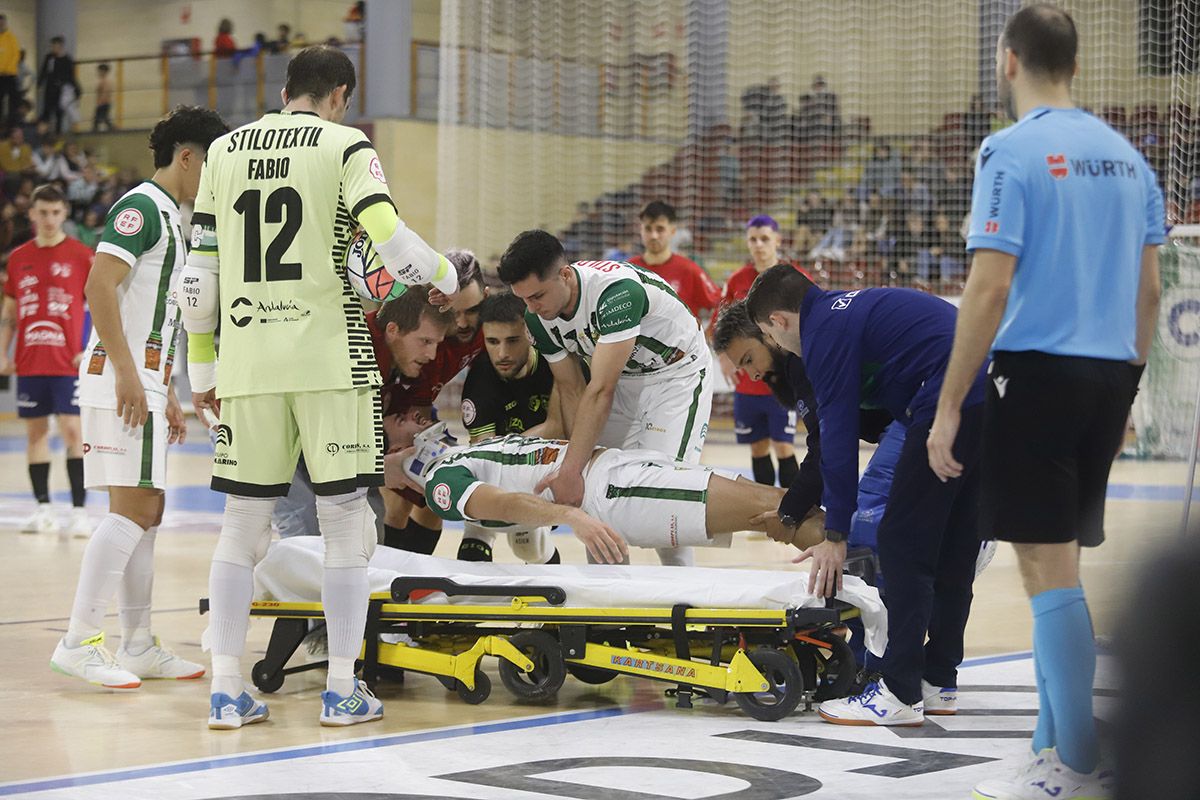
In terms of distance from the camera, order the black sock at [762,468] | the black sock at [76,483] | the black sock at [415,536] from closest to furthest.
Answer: the black sock at [415,536] → the black sock at [76,483] → the black sock at [762,468]

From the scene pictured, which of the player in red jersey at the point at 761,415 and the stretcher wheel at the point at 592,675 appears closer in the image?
the stretcher wheel at the point at 592,675

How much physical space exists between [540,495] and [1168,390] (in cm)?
821

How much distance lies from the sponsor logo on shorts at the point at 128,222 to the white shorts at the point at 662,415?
79.4 inches

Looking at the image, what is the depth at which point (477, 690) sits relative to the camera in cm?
497

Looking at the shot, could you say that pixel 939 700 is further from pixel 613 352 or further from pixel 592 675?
pixel 613 352

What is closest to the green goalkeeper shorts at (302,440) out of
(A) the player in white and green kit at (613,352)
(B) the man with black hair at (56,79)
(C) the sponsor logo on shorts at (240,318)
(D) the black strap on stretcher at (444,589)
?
(C) the sponsor logo on shorts at (240,318)

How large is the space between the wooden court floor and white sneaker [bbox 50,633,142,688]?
5cm

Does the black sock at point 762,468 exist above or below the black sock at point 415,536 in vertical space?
below

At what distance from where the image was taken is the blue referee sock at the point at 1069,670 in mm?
3521

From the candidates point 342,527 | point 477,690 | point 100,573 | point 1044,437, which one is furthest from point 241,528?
point 1044,437

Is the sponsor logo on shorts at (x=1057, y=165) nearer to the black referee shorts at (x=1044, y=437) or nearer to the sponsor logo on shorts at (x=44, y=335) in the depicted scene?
the black referee shorts at (x=1044, y=437)

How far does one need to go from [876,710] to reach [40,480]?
284 inches

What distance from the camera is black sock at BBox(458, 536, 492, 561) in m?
6.10

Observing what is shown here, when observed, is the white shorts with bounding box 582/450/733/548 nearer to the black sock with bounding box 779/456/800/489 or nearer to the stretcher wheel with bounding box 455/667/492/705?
the stretcher wheel with bounding box 455/667/492/705
